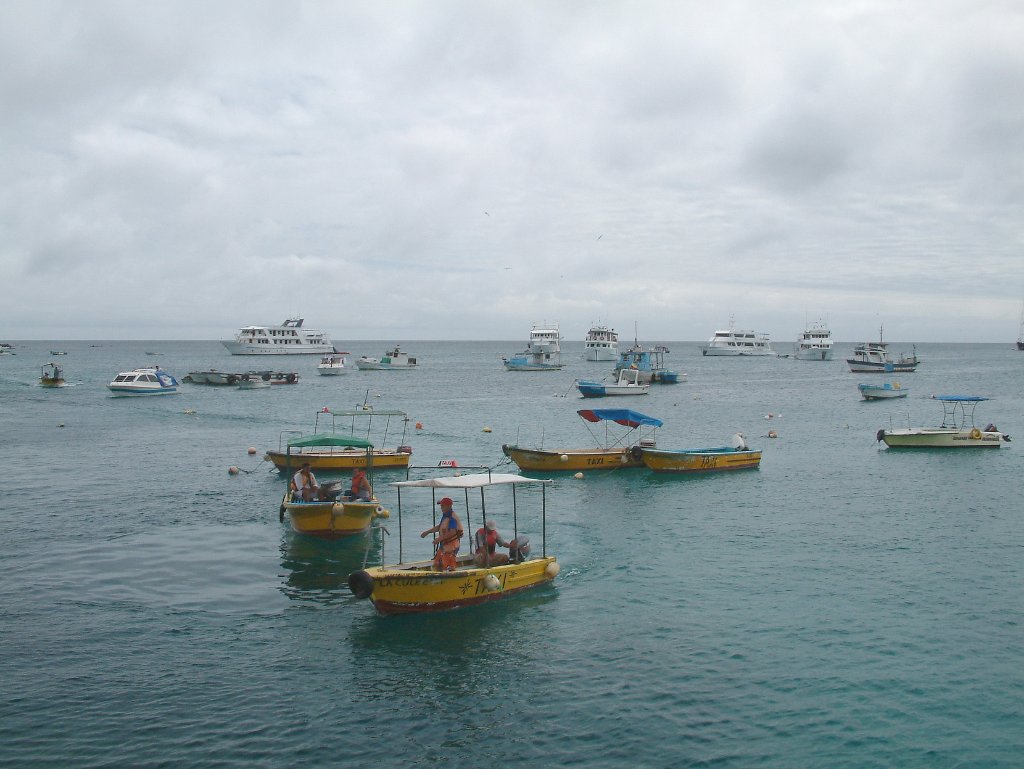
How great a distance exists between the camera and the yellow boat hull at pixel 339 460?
4047 centimetres

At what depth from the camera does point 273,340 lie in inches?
7411

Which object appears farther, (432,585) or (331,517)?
(331,517)

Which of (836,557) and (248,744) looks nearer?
(248,744)

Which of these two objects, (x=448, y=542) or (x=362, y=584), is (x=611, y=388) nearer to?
(x=448, y=542)

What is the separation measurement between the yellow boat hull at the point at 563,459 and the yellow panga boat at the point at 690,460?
5.18ft

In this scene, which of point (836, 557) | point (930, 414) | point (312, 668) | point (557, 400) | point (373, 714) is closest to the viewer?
point (373, 714)

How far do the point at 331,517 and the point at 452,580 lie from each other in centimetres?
798

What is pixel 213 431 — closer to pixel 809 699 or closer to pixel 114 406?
pixel 114 406

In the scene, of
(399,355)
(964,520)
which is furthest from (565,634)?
(399,355)

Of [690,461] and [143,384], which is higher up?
[143,384]

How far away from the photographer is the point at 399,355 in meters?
150

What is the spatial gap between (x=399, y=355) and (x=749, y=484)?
376 feet

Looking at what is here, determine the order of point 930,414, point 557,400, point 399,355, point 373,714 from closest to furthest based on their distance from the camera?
point 373,714, point 930,414, point 557,400, point 399,355

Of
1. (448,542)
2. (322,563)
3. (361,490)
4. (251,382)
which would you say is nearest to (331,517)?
(361,490)
